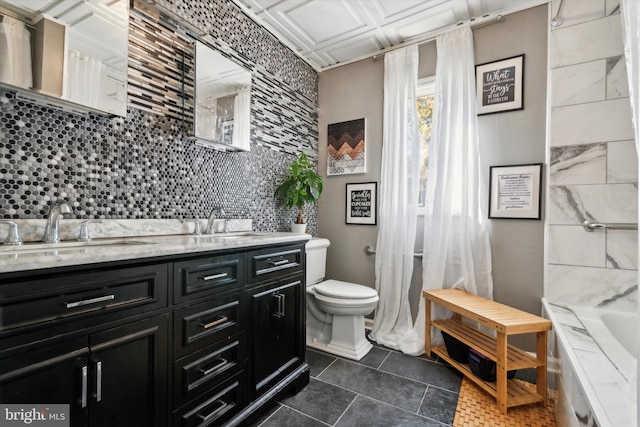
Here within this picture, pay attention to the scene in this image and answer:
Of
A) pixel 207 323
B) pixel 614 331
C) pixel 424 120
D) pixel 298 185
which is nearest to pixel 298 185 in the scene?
pixel 298 185

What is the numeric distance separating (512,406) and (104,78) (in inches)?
107

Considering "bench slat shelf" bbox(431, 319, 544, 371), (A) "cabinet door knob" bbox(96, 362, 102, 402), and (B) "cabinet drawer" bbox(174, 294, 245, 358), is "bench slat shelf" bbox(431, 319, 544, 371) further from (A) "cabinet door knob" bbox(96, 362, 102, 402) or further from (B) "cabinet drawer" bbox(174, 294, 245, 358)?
(A) "cabinet door knob" bbox(96, 362, 102, 402)

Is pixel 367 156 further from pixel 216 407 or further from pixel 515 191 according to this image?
pixel 216 407

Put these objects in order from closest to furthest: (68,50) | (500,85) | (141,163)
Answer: (68,50), (141,163), (500,85)

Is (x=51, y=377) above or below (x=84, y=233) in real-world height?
below

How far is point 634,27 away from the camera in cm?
82

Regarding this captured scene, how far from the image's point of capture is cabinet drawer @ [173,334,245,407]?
1137 mm

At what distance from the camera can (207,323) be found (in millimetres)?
1242

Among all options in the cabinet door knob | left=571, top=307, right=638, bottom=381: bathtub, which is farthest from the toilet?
the cabinet door knob


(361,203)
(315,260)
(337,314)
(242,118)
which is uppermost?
(242,118)

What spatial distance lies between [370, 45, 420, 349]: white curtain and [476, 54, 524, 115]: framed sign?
1.64 feet

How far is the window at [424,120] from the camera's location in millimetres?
2531

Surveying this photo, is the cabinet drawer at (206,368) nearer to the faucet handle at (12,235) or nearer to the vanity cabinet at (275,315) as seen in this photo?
the vanity cabinet at (275,315)

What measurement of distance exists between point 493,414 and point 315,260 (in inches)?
61.5
